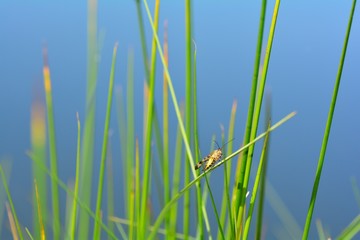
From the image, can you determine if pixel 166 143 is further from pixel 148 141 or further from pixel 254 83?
pixel 254 83

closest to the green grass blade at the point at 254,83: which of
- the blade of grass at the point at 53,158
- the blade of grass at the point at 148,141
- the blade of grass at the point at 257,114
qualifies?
the blade of grass at the point at 257,114

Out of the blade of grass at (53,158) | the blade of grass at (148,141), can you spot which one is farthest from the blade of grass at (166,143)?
the blade of grass at (53,158)

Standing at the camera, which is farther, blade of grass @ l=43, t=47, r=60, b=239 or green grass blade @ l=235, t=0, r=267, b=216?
blade of grass @ l=43, t=47, r=60, b=239

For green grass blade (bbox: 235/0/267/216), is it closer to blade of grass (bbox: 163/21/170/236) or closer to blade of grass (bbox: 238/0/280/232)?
blade of grass (bbox: 238/0/280/232)

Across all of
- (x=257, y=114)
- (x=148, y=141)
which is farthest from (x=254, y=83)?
(x=148, y=141)

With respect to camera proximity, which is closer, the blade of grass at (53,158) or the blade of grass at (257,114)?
the blade of grass at (257,114)

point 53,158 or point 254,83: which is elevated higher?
point 53,158

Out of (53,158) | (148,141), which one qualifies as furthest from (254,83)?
(53,158)

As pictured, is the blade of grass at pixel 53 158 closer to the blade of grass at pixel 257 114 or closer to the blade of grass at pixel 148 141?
the blade of grass at pixel 148 141

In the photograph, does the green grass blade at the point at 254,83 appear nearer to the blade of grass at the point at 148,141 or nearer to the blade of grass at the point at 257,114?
the blade of grass at the point at 257,114

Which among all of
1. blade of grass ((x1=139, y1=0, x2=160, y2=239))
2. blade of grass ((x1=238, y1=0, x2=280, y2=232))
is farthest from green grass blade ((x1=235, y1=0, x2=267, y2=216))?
blade of grass ((x1=139, y1=0, x2=160, y2=239))

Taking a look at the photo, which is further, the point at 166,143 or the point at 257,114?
the point at 166,143

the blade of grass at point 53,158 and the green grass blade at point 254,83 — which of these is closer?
the green grass blade at point 254,83

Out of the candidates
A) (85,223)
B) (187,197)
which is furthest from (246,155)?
(85,223)
